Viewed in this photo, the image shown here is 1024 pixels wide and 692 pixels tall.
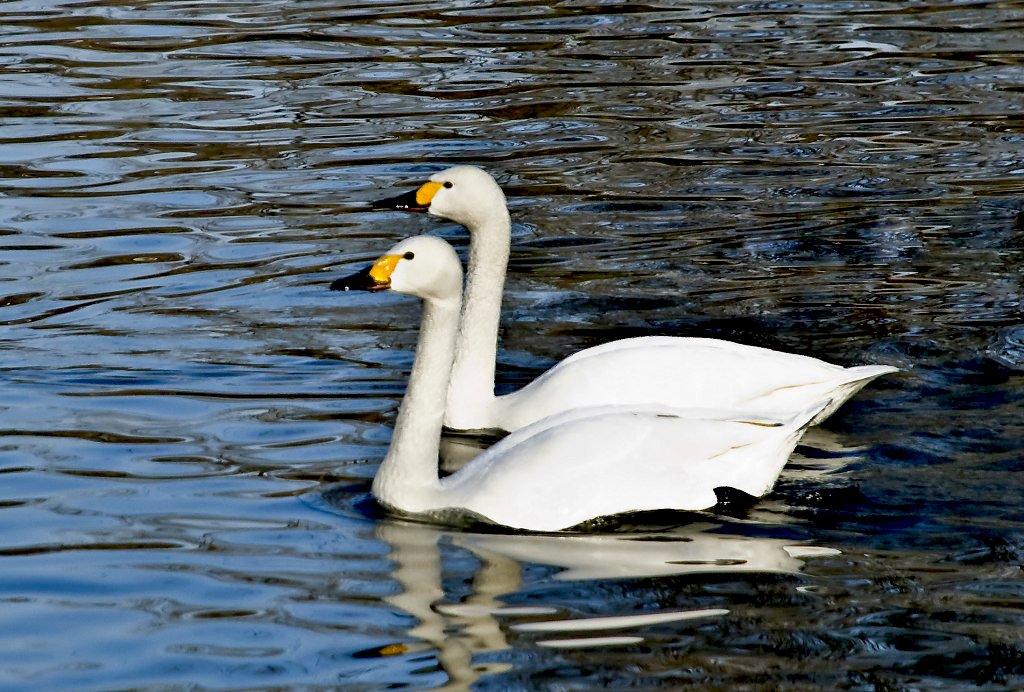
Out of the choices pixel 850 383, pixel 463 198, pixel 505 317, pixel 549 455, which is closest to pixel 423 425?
pixel 549 455

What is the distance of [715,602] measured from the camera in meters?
6.20

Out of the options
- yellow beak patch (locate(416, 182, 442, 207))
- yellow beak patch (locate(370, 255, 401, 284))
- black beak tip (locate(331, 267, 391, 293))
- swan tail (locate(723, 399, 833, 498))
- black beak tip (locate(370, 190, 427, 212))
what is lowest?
swan tail (locate(723, 399, 833, 498))

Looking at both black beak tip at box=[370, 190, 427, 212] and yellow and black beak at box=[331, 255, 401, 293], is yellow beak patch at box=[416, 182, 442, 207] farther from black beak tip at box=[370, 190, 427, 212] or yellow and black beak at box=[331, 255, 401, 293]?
yellow and black beak at box=[331, 255, 401, 293]

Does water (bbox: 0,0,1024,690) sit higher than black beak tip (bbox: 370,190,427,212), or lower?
lower

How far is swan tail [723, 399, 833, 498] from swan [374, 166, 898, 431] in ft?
0.79

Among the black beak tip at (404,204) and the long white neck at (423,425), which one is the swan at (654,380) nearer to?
the black beak tip at (404,204)

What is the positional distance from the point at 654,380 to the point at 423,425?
114 cm

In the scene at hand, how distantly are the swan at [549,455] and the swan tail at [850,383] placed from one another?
1.71 feet

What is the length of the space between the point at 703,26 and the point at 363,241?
304 inches

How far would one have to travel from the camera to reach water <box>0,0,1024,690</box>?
6059 mm

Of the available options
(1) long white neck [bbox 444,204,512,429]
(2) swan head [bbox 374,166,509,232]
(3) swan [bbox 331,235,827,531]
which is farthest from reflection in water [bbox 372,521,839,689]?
(2) swan head [bbox 374,166,509,232]

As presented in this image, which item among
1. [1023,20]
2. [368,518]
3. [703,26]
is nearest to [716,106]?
[703,26]

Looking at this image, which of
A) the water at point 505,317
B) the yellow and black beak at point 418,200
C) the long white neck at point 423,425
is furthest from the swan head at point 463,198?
the long white neck at point 423,425

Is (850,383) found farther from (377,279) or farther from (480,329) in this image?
(377,279)
